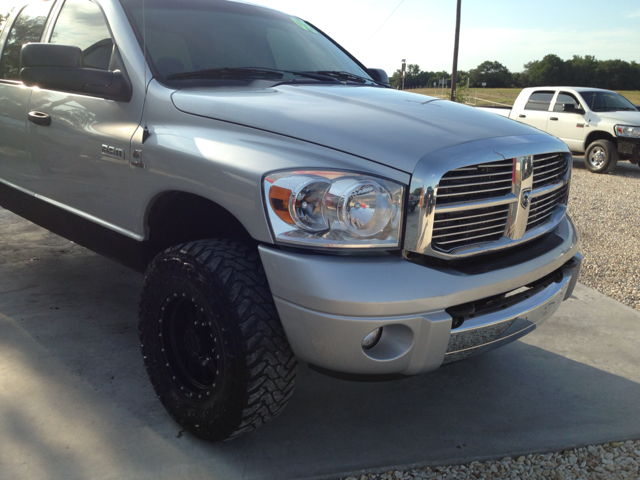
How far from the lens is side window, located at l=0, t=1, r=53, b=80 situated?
10.5 feet

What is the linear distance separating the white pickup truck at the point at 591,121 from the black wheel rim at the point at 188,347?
31.4 feet

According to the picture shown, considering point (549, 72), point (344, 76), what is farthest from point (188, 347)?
point (549, 72)

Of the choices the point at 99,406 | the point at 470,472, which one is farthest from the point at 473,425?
the point at 99,406

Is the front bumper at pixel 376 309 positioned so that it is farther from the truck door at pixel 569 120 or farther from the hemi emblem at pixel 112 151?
the truck door at pixel 569 120

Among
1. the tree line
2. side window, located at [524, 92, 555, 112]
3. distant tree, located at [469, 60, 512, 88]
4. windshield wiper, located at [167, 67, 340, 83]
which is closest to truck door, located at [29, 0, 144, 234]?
windshield wiper, located at [167, 67, 340, 83]

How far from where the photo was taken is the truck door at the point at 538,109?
11156 millimetres

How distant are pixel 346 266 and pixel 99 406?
1352 mm

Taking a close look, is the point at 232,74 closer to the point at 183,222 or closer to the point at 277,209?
the point at 183,222

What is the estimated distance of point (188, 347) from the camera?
6.91ft

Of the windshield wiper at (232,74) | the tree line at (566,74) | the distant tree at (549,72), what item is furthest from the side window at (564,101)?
the distant tree at (549,72)

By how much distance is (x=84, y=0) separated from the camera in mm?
2766

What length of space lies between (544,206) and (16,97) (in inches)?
113

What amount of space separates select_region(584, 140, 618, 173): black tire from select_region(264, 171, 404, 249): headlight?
32.3 ft

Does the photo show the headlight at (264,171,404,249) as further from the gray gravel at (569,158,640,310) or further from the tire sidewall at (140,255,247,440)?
the gray gravel at (569,158,640,310)
